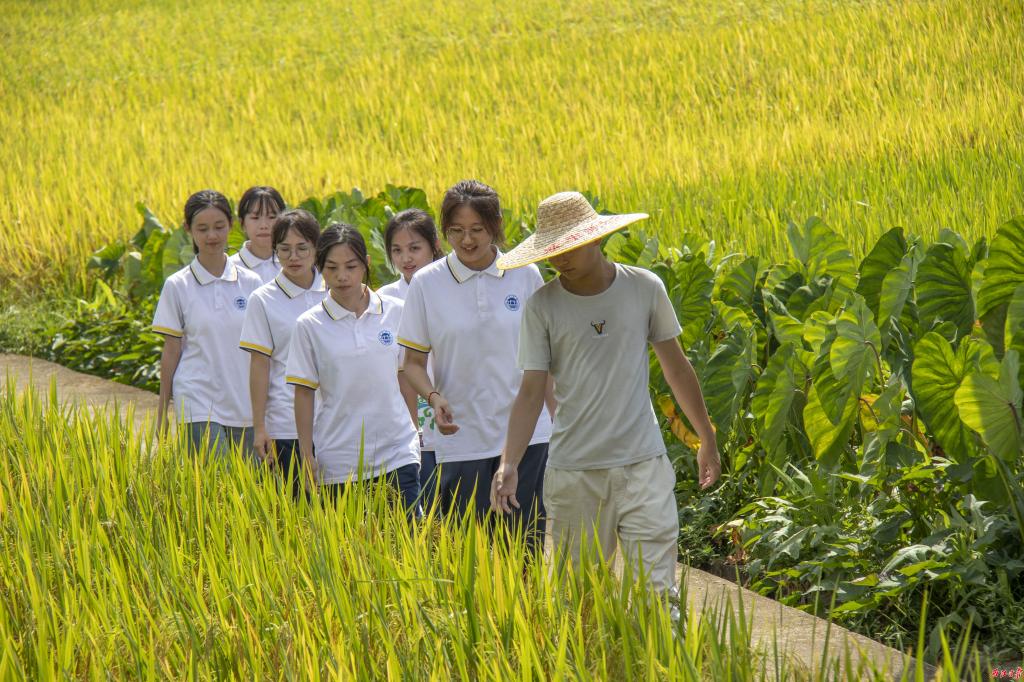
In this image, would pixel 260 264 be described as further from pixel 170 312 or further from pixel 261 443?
pixel 261 443

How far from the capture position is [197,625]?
2887 mm

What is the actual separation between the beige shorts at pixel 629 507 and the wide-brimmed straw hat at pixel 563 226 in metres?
0.58

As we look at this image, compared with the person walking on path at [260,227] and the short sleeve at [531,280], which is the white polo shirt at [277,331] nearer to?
the person walking on path at [260,227]

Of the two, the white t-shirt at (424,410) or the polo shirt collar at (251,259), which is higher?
the polo shirt collar at (251,259)

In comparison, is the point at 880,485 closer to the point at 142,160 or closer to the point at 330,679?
the point at 330,679

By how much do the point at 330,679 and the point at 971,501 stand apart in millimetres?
2083

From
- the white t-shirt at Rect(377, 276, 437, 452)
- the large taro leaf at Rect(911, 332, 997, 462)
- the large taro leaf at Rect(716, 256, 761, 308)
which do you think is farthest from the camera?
the large taro leaf at Rect(716, 256, 761, 308)

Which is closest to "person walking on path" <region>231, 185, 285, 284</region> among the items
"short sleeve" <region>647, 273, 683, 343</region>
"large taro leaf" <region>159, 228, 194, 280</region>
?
"short sleeve" <region>647, 273, 683, 343</region>

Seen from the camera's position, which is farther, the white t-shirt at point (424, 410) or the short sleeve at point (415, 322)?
the white t-shirt at point (424, 410)

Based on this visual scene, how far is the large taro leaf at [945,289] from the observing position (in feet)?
13.3

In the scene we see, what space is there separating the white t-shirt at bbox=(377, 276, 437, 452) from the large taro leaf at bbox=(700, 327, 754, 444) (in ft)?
3.18

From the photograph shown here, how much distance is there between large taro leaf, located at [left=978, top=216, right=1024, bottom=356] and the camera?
12.1ft

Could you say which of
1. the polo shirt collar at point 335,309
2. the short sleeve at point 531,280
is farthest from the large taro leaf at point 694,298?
the polo shirt collar at point 335,309

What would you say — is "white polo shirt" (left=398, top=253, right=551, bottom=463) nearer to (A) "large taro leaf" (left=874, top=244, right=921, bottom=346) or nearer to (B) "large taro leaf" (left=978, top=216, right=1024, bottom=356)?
(A) "large taro leaf" (left=874, top=244, right=921, bottom=346)
